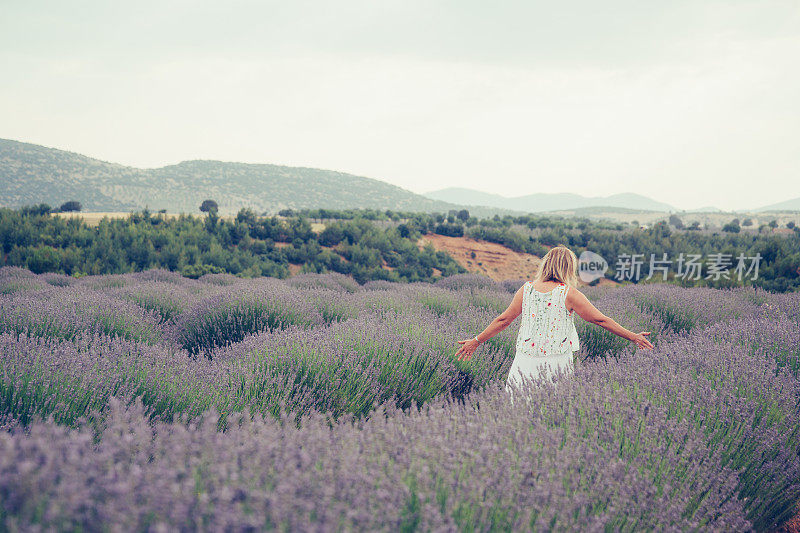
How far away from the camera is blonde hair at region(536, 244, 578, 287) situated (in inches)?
125

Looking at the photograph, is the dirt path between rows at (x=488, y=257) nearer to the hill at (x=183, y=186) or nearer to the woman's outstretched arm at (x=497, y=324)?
the woman's outstretched arm at (x=497, y=324)

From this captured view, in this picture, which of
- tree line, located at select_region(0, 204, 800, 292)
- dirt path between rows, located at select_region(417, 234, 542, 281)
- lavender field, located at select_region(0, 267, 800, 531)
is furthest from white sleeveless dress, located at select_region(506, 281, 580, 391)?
dirt path between rows, located at select_region(417, 234, 542, 281)

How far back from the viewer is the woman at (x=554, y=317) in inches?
123

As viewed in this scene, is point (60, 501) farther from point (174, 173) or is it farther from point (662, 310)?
point (174, 173)

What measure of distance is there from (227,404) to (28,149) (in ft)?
341

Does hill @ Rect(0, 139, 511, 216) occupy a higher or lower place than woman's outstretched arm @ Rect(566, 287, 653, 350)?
higher

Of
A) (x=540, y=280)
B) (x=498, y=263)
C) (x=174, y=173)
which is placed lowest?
(x=498, y=263)

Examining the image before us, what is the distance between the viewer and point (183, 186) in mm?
86188

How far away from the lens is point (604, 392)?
89.0 inches

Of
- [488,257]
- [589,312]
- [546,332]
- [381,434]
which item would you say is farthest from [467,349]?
[488,257]

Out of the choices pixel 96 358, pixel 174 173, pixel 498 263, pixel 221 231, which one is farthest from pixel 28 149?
pixel 96 358

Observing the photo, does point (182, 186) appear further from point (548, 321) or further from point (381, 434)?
point (381, 434)

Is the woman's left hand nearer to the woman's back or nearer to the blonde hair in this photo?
the woman's back

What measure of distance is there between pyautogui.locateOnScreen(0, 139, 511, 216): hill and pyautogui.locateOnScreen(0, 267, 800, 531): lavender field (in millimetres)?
72583
